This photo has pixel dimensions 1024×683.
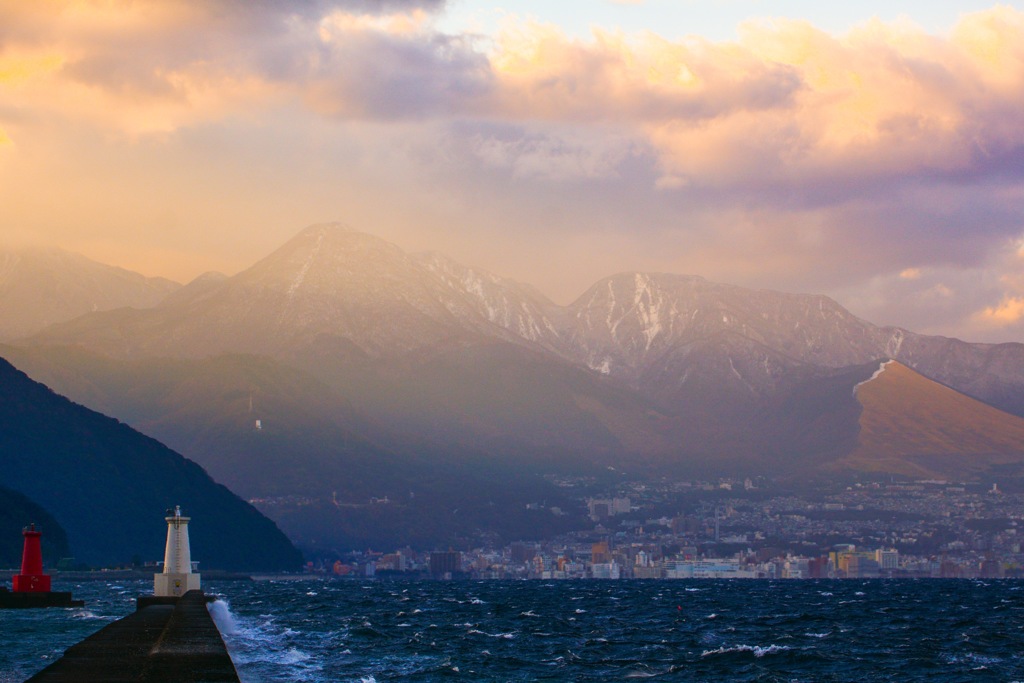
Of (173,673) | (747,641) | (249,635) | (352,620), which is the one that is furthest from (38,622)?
(173,673)

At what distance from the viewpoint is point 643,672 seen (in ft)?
236

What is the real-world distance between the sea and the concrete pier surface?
11.6 ft

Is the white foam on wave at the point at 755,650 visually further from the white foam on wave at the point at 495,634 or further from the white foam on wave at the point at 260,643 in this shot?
the white foam on wave at the point at 260,643

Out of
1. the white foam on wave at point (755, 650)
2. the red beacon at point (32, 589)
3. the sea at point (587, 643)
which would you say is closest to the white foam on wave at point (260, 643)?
the sea at point (587, 643)

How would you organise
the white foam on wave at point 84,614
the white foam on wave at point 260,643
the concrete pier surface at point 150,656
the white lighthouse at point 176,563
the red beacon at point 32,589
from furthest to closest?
the white lighthouse at point 176,563, the red beacon at point 32,589, the white foam on wave at point 84,614, the white foam on wave at point 260,643, the concrete pier surface at point 150,656

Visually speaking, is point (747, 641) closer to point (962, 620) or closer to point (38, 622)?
point (962, 620)

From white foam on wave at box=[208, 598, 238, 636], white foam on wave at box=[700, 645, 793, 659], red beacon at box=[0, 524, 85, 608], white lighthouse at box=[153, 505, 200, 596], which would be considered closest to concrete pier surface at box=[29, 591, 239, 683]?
white foam on wave at box=[208, 598, 238, 636]

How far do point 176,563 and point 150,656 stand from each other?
7681 cm

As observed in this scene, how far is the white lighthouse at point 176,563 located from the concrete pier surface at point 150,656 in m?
44.9

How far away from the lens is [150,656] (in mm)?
57062

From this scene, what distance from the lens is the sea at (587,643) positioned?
7156 centimetres

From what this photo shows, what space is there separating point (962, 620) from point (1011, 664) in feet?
148

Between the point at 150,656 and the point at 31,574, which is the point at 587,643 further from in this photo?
the point at 31,574

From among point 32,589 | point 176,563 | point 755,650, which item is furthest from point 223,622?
point 755,650
